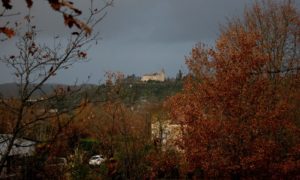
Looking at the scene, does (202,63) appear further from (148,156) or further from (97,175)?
(97,175)

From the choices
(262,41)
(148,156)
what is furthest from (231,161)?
(262,41)

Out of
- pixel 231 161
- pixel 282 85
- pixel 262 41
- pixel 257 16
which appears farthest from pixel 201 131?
pixel 257 16

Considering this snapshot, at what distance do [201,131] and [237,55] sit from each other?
494 cm

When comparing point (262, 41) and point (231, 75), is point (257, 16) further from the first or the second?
point (231, 75)

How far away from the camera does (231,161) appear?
22109mm

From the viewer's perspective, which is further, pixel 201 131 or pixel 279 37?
pixel 279 37

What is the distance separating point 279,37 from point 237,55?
824cm

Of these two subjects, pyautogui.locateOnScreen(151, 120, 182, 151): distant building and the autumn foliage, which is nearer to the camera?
the autumn foliage

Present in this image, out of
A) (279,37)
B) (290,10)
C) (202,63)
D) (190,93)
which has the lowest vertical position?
(190,93)

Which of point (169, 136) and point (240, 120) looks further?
point (169, 136)

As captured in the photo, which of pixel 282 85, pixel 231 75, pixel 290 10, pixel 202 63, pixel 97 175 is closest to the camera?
pixel 97 175

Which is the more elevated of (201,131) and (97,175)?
(201,131)

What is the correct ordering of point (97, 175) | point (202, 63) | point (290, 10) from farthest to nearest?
point (290, 10), point (202, 63), point (97, 175)

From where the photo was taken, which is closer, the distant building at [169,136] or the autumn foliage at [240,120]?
the autumn foliage at [240,120]
